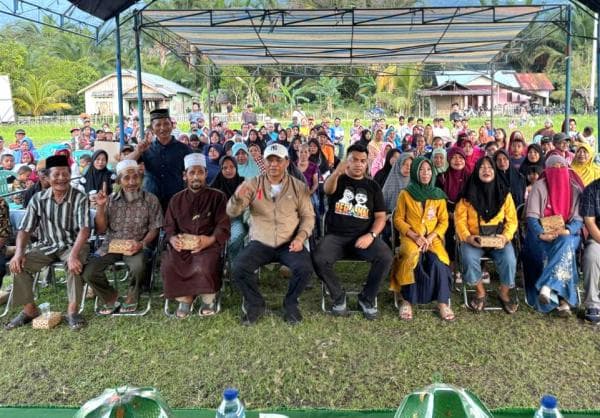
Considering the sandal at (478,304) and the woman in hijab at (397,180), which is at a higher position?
the woman in hijab at (397,180)

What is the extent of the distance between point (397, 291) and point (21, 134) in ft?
30.2

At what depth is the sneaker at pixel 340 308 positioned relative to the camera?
4.30m

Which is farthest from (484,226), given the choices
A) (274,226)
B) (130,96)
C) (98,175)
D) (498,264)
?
(130,96)

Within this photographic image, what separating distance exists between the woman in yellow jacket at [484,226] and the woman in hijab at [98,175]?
158 inches

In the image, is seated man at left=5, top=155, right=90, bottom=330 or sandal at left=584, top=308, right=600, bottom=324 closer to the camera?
sandal at left=584, top=308, right=600, bottom=324

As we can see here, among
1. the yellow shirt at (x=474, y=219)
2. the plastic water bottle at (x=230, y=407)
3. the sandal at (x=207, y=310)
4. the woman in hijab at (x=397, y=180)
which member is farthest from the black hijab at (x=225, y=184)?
the plastic water bottle at (x=230, y=407)

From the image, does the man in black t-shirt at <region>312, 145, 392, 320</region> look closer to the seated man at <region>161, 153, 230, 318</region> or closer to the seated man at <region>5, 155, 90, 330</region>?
the seated man at <region>161, 153, 230, 318</region>

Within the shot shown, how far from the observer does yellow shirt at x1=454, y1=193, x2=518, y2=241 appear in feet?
14.6

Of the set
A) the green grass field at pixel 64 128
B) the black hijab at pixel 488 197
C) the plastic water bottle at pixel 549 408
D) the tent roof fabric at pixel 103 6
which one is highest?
the tent roof fabric at pixel 103 6

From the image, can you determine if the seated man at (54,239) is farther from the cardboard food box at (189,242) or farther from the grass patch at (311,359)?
the cardboard food box at (189,242)

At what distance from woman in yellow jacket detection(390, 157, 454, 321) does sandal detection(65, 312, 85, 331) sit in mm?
2645

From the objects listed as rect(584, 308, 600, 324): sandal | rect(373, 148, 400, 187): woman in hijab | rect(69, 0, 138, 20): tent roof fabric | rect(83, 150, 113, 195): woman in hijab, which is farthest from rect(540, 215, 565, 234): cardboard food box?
rect(69, 0, 138, 20): tent roof fabric

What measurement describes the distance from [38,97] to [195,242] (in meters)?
37.4

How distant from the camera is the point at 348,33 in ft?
32.4
